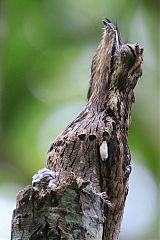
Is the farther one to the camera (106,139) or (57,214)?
(106,139)

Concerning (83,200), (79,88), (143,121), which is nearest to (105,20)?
(83,200)

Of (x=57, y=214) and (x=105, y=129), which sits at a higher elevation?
(x=105, y=129)

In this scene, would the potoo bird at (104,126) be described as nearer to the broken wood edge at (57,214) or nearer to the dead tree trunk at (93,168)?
the dead tree trunk at (93,168)

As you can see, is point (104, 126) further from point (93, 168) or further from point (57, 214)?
point (57, 214)

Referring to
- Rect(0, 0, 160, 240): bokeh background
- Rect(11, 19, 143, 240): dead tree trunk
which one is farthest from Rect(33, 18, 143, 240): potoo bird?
Rect(0, 0, 160, 240): bokeh background

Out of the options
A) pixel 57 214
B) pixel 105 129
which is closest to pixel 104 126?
pixel 105 129

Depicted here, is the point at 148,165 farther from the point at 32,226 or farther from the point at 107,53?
the point at 32,226

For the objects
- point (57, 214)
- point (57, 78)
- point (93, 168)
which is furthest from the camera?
point (57, 78)
